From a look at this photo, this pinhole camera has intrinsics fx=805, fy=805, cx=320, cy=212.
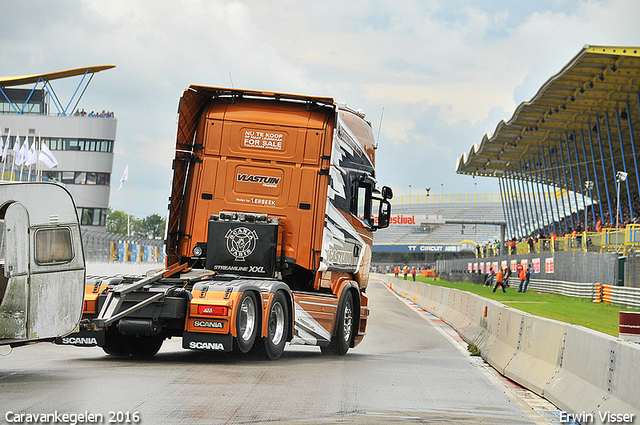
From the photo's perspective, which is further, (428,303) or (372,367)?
(428,303)

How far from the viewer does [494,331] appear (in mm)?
13352

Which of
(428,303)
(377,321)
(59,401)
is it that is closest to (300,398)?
(59,401)

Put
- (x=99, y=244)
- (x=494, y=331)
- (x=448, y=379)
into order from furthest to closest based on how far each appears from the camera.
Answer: (x=99, y=244) → (x=494, y=331) → (x=448, y=379)

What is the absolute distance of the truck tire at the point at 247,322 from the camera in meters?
10.6

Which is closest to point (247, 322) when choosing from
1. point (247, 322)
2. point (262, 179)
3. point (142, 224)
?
point (247, 322)

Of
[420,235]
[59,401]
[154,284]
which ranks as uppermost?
[420,235]

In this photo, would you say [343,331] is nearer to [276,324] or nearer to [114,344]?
[276,324]

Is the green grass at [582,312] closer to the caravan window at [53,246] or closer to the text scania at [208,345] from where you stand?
Answer: the text scania at [208,345]

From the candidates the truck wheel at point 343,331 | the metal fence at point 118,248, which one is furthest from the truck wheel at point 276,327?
the metal fence at point 118,248

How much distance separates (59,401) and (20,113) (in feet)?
232

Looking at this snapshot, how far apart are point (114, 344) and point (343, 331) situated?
12.1 feet

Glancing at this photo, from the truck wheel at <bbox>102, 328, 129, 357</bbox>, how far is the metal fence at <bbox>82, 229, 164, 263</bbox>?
1140 centimetres

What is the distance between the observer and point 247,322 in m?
11.0

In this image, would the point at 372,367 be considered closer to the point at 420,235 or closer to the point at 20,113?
the point at 20,113
